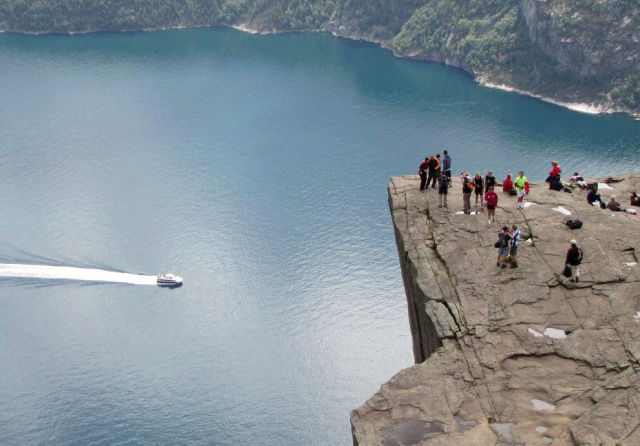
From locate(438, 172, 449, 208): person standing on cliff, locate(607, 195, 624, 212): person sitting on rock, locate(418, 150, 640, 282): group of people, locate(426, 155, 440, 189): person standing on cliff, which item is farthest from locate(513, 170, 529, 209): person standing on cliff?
locate(607, 195, 624, 212): person sitting on rock

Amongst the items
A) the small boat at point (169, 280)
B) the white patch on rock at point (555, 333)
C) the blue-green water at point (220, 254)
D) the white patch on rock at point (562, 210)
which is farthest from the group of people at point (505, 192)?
the small boat at point (169, 280)

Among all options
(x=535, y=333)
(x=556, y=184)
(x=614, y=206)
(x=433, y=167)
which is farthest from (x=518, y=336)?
(x=556, y=184)

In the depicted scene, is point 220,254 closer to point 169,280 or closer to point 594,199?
point 169,280

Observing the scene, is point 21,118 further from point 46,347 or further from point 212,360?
point 212,360

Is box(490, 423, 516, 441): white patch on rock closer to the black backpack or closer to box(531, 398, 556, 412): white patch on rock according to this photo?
box(531, 398, 556, 412): white patch on rock

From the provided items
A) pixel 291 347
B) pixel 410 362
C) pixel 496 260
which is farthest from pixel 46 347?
pixel 496 260

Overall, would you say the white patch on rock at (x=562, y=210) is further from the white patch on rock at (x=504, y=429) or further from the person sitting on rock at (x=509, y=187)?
the white patch on rock at (x=504, y=429)
